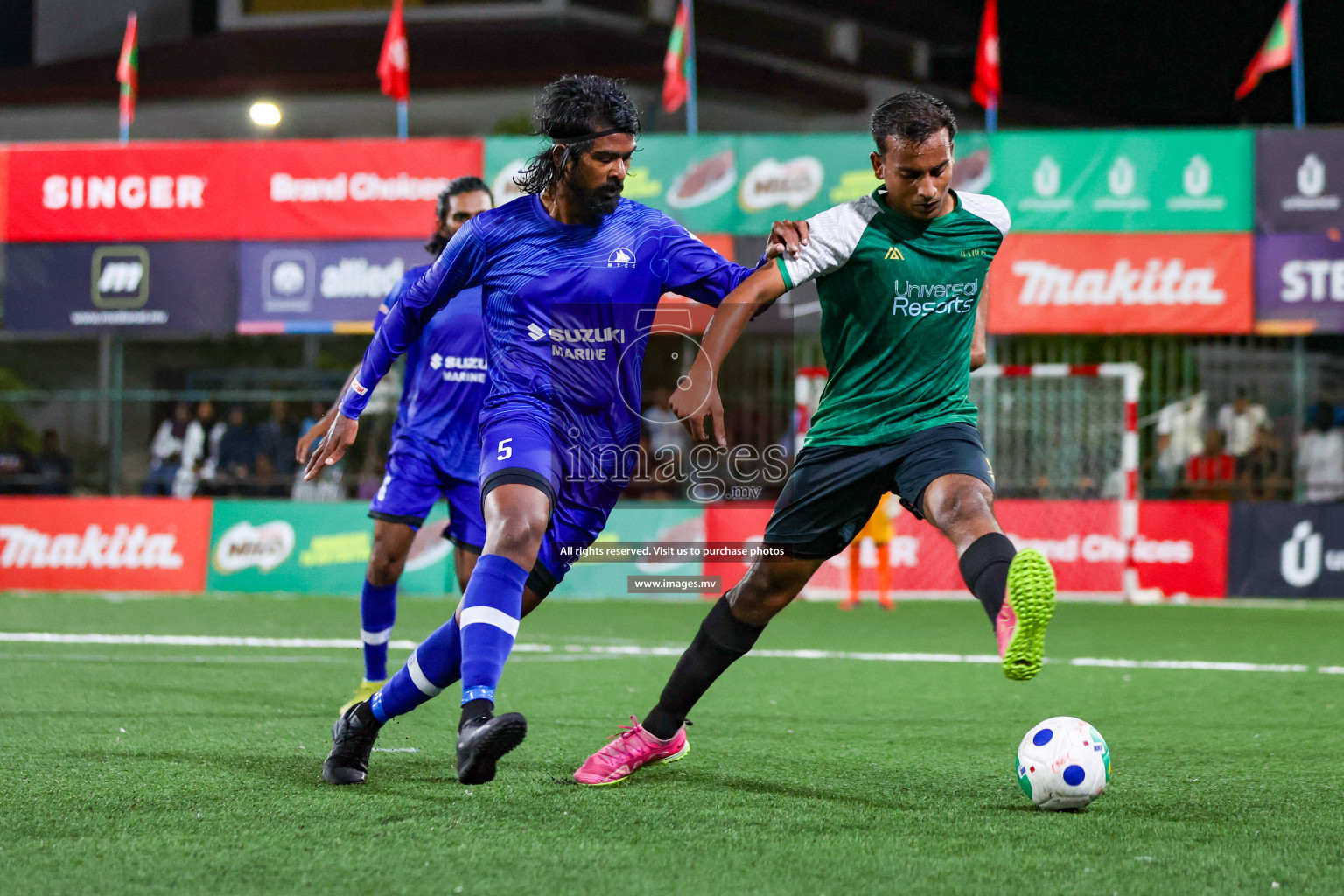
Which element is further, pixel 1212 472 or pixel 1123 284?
pixel 1212 472

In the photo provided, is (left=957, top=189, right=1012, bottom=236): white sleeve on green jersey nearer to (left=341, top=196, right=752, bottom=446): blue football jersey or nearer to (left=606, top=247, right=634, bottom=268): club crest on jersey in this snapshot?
(left=341, top=196, right=752, bottom=446): blue football jersey

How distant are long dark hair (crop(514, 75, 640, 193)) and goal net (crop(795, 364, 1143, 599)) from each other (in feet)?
30.8

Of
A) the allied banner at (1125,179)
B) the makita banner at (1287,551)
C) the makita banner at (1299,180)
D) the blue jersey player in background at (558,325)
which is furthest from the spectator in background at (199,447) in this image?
the blue jersey player in background at (558,325)

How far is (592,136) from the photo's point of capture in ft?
14.8

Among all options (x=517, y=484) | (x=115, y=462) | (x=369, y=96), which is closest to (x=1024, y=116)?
(x=369, y=96)

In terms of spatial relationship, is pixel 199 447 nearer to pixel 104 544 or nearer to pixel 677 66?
pixel 104 544

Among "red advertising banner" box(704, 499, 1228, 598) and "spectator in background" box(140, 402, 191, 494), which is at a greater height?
"spectator in background" box(140, 402, 191, 494)

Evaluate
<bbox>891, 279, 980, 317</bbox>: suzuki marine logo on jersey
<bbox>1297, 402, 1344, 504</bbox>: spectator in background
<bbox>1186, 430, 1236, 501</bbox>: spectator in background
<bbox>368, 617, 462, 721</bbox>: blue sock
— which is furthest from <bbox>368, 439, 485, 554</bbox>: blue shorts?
<bbox>1297, 402, 1344, 504</bbox>: spectator in background

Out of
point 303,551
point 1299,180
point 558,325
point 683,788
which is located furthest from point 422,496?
point 1299,180

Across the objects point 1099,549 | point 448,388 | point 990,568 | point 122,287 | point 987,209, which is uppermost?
point 122,287

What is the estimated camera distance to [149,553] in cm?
1483

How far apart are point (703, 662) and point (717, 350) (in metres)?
1.10

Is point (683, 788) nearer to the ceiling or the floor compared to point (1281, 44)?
nearer to the floor

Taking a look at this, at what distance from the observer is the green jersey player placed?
434cm
